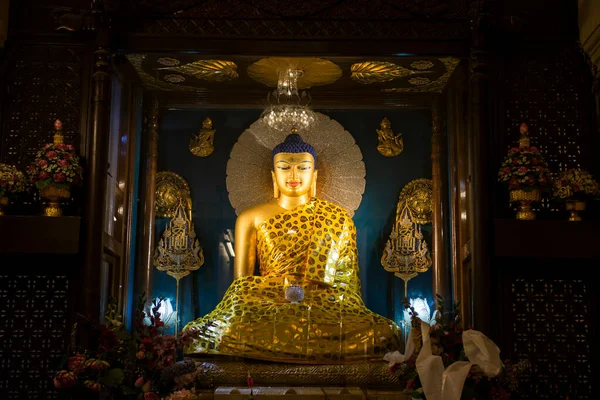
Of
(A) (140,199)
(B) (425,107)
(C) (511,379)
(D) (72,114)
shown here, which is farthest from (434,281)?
(D) (72,114)

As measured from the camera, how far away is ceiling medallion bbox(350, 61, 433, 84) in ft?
22.6

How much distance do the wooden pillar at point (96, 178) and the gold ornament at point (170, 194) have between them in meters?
1.44

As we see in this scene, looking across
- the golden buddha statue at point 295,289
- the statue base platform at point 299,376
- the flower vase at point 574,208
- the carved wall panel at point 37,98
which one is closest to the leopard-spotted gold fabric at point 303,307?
the golden buddha statue at point 295,289

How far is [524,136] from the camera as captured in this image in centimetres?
621

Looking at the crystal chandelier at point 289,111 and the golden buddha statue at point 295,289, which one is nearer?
the golden buddha statue at point 295,289

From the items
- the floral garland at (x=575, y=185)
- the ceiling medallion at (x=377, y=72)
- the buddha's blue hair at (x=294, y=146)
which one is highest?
the ceiling medallion at (x=377, y=72)

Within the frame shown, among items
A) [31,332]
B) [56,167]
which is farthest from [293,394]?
[56,167]

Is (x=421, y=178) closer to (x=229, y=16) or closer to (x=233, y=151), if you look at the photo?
(x=233, y=151)

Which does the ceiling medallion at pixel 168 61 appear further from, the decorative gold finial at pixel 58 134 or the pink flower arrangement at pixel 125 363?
the pink flower arrangement at pixel 125 363

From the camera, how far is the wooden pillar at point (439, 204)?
7.29m

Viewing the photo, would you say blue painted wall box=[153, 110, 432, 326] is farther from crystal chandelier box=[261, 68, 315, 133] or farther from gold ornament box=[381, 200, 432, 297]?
crystal chandelier box=[261, 68, 315, 133]

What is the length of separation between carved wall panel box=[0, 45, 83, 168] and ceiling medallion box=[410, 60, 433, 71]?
8.41 feet

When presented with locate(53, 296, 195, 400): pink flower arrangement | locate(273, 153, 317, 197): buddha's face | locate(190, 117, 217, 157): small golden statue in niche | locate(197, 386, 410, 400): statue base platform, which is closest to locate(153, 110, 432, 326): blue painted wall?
locate(190, 117, 217, 157): small golden statue in niche

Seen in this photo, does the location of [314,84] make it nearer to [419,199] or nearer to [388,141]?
[388,141]
